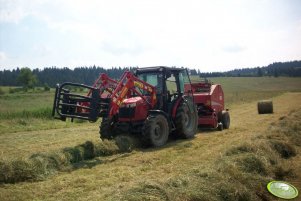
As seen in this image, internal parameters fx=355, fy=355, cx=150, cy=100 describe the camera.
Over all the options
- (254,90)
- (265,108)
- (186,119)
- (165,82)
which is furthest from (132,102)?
(254,90)

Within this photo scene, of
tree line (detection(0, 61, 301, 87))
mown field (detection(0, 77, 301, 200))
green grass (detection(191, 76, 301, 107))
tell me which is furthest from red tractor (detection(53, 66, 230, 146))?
tree line (detection(0, 61, 301, 87))

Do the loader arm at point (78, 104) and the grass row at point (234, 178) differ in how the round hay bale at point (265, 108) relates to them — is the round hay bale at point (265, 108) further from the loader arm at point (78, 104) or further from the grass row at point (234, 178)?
the loader arm at point (78, 104)

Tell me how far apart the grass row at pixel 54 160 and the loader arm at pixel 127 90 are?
0.89 m

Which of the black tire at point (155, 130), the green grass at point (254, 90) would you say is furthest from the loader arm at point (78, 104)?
the green grass at point (254, 90)

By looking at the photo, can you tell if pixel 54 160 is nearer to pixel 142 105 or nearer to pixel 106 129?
pixel 106 129

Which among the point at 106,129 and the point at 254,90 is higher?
the point at 106,129

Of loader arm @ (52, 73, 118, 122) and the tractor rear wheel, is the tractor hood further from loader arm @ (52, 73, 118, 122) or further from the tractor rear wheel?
loader arm @ (52, 73, 118, 122)

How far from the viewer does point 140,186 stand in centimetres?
493

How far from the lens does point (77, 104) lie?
9258 millimetres

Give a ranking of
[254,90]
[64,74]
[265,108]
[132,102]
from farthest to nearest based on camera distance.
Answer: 1. [64,74]
2. [254,90]
3. [265,108]
4. [132,102]

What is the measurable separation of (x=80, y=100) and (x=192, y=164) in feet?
10.8

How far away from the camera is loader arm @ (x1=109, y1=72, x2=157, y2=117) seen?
956 cm

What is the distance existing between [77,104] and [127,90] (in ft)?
5.10

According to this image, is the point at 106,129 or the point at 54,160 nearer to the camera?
the point at 54,160
